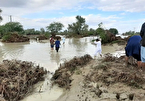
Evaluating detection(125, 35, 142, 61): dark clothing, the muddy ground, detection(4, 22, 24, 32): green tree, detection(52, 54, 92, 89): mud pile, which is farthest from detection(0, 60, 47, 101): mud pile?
detection(4, 22, 24, 32): green tree

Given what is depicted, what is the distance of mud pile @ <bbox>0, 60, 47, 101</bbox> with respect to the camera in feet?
14.6

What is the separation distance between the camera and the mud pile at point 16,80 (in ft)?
14.6

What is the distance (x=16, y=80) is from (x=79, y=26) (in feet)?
182

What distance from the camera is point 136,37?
5.55 m

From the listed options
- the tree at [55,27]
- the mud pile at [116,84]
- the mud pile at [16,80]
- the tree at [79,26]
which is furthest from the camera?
the tree at [55,27]

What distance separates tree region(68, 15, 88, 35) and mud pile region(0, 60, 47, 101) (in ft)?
174

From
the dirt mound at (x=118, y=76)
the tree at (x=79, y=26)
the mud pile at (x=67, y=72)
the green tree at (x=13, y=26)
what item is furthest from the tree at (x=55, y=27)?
the dirt mound at (x=118, y=76)

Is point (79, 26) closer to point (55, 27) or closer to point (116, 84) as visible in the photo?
point (55, 27)

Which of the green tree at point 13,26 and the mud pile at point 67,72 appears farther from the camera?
the green tree at point 13,26

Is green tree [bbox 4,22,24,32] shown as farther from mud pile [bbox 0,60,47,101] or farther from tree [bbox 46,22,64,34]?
mud pile [bbox 0,60,47,101]

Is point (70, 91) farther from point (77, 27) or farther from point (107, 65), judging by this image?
point (77, 27)

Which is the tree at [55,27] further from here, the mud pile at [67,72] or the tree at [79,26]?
the mud pile at [67,72]

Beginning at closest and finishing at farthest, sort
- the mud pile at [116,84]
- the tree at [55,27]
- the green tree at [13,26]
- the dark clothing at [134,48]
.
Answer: the mud pile at [116,84], the dark clothing at [134,48], the green tree at [13,26], the tree at [55,27]

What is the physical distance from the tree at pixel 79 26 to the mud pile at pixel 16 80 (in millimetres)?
53032
